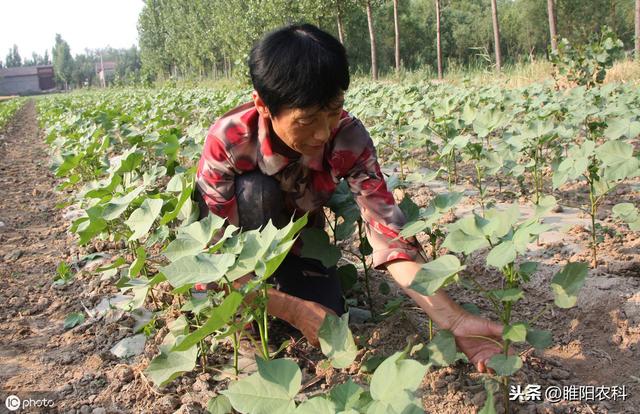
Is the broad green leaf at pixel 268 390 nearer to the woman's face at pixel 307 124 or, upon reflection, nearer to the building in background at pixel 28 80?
the woman's face at pixel 307 124

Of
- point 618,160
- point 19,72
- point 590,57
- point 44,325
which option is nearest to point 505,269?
point 618,160

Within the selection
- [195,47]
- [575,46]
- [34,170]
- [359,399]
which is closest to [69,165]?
[359,399]

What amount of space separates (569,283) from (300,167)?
96cm

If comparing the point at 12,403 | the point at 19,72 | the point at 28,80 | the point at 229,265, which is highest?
the point at 19,72

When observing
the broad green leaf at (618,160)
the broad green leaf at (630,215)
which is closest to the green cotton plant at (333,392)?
the broad green leaf at (618,160)

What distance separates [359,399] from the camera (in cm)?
109

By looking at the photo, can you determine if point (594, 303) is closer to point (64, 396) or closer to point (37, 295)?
point (64, 396)

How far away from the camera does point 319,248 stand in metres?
1.84

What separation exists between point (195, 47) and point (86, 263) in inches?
1215

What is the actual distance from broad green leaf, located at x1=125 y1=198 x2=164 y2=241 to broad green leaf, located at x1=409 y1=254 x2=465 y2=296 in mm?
829

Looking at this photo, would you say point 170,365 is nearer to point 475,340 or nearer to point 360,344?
point 360,344

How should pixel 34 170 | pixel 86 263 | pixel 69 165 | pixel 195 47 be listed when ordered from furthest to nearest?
pixel 195 47
pixel 34 170
pixel 69 165
pixel 86 263

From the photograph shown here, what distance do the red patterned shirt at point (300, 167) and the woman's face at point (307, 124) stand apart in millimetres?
215

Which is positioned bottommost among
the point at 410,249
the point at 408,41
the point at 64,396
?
the point at 64,396
